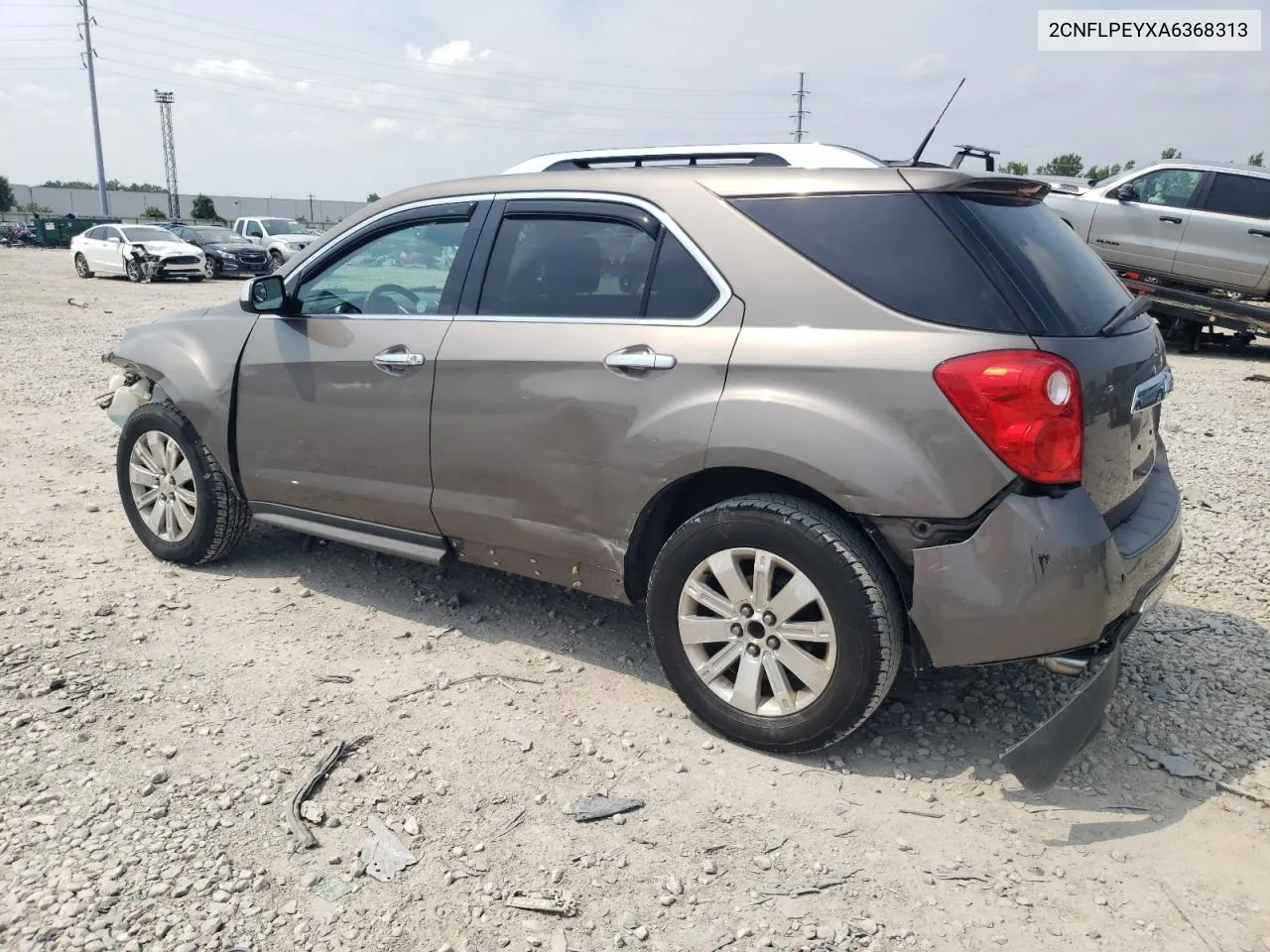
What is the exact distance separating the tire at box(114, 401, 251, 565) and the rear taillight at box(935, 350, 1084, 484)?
11.2 ft

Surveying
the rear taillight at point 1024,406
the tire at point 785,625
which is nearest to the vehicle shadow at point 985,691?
the tire at point 785,625

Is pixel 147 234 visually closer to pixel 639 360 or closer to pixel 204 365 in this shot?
pixel 204 365

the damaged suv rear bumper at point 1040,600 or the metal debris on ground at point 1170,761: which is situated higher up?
the damaged suv rear bumper at point 1040,600

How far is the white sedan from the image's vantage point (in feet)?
77.7

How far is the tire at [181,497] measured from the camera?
4.49 metres

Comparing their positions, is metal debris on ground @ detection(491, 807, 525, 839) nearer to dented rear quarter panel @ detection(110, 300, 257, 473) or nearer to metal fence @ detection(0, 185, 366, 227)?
dented rear quarter panel @ detection(110, 300, 257, 473)

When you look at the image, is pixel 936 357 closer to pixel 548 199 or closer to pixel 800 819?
pixel 800 819

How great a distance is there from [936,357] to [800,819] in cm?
142

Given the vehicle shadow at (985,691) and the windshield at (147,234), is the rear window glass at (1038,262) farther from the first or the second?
the windshield at (147,234)

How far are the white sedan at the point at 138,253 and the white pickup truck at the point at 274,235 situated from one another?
2822 mm

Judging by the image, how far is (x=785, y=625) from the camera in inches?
118

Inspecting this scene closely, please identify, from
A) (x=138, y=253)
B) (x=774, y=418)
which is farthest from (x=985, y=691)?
(x=138, y=253)

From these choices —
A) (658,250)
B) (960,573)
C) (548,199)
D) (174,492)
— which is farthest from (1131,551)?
(174,492)

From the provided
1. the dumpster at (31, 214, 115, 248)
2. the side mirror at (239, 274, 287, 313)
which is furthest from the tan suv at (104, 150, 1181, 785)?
the dumpster at (31, 214, 115, 248)
